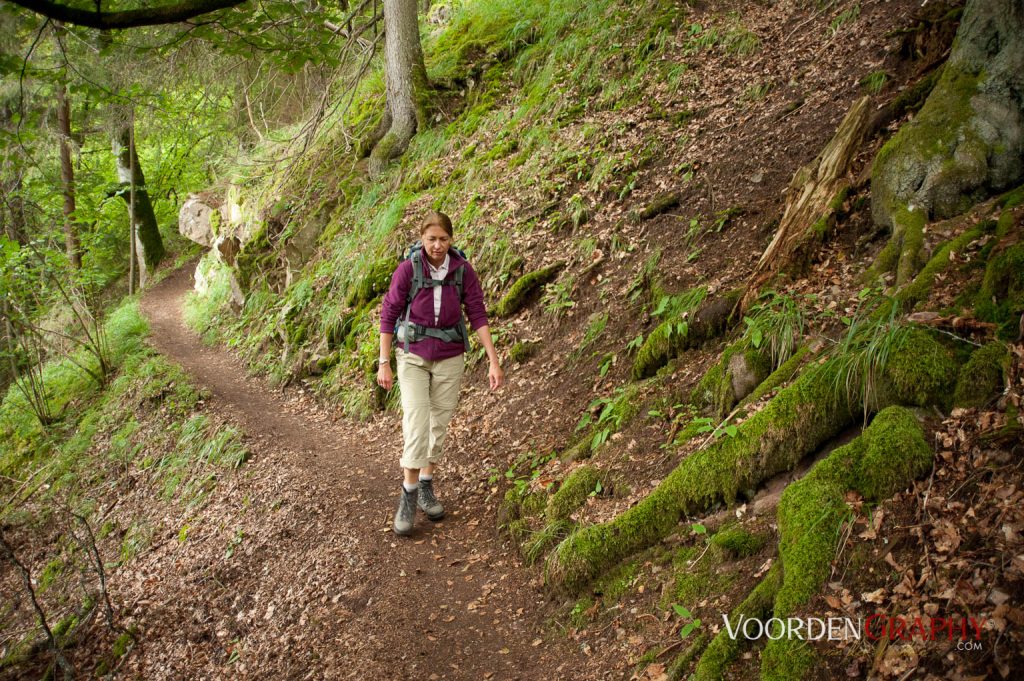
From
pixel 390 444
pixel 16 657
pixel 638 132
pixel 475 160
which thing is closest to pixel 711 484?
pixel 390 444

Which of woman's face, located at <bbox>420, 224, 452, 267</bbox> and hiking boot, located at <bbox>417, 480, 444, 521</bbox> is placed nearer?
woman's face, located at <bbox>420, 224, 452, 267</bbox>

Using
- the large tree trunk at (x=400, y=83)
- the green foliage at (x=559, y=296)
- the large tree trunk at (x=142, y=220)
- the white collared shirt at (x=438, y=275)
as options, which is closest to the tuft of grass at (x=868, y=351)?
the white collared shirt at (x=438, y=275)

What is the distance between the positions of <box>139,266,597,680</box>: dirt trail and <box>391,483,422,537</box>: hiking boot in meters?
0.10

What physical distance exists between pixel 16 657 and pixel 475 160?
9167 millimetres

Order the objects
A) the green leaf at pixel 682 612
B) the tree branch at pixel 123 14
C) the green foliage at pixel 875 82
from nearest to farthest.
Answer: the tree branch at pixel 123 14
the green leaf at pixel 682 612
the green foliage at pixel 875 82

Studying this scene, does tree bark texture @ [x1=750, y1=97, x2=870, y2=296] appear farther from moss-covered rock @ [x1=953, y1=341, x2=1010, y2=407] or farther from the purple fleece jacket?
the purple fleece jacket

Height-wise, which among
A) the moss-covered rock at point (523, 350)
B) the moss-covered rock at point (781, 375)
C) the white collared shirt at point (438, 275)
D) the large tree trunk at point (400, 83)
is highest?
the large tree trunk at point (400, 83)

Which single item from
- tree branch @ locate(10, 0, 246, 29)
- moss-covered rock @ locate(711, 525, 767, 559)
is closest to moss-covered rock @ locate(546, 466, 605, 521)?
moss-covered rock @ locate(711, 525, 767, 559)

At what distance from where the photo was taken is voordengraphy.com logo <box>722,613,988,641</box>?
88.4 inches

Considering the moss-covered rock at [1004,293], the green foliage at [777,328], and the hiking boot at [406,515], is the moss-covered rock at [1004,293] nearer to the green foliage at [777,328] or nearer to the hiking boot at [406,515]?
the green foliage at [777,328]

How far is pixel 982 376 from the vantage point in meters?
3.01

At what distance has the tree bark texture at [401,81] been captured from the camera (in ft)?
39.3

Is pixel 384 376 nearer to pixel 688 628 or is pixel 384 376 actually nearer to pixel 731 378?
pixel 731 378

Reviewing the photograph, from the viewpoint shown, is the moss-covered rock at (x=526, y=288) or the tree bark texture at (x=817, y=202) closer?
the tree bark texture at (x=817, y=202)
